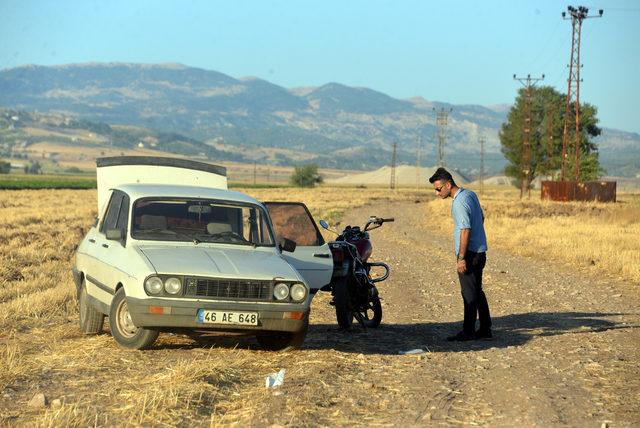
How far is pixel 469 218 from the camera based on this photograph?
1142cm

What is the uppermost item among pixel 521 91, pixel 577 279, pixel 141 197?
pixel 521 91

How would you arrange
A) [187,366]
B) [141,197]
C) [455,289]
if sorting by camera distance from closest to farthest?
1. [187,366]
2. [141,197]
3. [455,289]

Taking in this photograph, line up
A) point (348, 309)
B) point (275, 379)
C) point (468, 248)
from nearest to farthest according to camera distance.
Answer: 1. point (275, 379)
2. point (468, 248)
3. point (348, 309)

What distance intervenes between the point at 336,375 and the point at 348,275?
332cm

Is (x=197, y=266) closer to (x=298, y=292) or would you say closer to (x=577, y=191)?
(x=298, y=292)

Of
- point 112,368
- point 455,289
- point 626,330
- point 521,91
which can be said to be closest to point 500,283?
point 455,289

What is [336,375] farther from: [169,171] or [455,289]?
[455,289]

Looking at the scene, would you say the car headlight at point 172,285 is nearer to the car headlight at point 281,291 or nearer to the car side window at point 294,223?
the car headlight at point 281,291

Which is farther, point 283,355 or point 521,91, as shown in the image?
point 521,91

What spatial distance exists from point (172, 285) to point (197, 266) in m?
0.33

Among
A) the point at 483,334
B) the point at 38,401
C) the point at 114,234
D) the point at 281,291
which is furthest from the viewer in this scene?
the point at 483,334

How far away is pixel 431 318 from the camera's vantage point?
1392 centimetres

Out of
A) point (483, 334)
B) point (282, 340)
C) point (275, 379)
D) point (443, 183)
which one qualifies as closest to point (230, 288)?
point (282, 340)

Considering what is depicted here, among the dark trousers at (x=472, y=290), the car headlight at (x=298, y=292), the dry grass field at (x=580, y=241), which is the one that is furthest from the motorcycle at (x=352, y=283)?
the dry grass field at (x=580, y=241)
